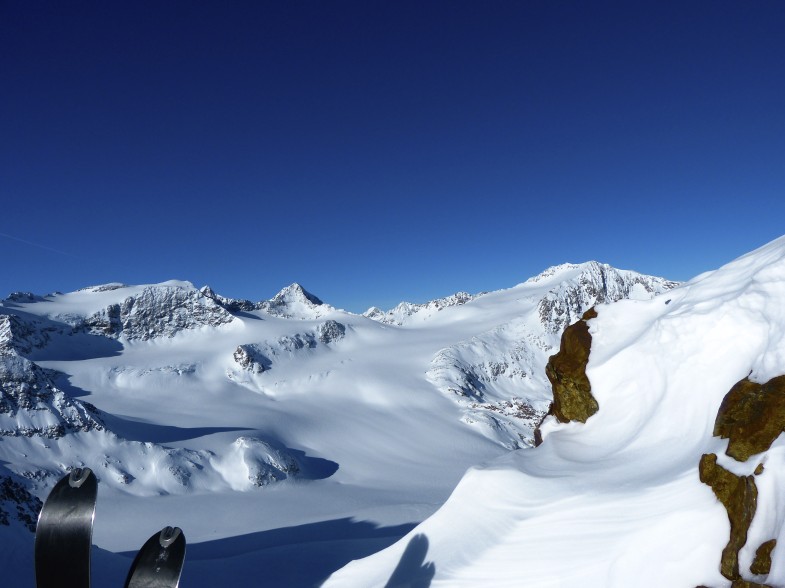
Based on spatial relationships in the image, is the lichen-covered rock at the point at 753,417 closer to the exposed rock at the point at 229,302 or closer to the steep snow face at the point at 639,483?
the steep snow face at the point at 639,483

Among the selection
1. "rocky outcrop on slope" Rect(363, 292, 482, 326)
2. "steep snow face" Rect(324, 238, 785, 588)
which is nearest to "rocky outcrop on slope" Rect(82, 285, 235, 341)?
"rocky outcrop on slope" Rect(363, 292, 482, 326)

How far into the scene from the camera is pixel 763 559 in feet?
21.7

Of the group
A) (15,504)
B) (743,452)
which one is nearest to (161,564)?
(743,452)

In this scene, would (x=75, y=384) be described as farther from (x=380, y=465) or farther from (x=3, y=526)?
(x=3, y=526)

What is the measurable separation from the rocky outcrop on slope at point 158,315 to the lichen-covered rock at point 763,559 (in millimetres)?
112532

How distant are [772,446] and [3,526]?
23.4 m

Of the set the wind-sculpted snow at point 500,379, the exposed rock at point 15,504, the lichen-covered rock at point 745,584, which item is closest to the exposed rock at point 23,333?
the wind-sculpted snow at point 500,379

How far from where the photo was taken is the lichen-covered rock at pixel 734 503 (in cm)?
696

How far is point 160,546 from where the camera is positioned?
7492 millimetres

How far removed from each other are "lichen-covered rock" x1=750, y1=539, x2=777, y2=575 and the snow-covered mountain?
6.05 meters

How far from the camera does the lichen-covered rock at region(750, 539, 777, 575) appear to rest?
655 centimetres

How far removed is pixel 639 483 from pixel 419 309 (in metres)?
164

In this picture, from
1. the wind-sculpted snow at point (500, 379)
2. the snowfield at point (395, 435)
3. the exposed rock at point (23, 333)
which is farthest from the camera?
the exposed rock at point (23, 333)

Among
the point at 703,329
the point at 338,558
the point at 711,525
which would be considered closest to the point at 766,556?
the point at 711,525
